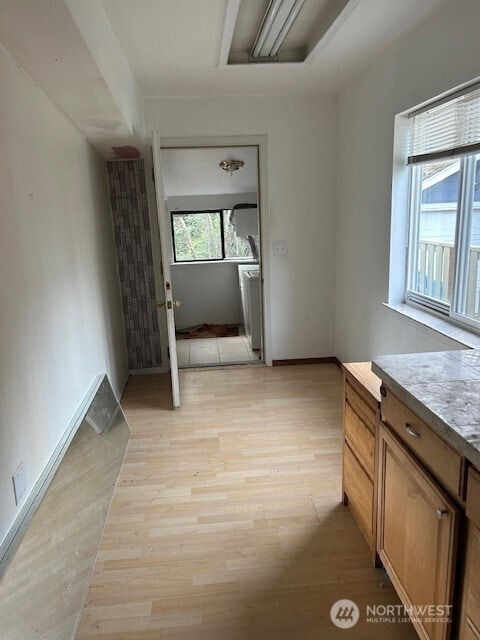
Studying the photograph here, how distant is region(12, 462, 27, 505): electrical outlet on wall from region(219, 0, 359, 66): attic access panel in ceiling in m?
2.23

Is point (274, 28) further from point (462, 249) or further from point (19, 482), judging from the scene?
point (19, 482)

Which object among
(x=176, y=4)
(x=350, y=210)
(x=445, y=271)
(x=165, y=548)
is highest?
(x=176, y=4)

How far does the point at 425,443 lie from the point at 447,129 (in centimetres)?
181

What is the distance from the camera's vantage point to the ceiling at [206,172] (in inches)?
179

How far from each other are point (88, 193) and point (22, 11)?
1.79 m

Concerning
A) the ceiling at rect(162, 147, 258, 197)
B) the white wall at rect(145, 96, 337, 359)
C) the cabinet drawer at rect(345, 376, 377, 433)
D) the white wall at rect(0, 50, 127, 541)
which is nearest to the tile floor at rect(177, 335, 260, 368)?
the white wall at rect(145, 96, 337, 359)

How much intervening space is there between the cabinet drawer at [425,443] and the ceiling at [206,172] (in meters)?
3.09

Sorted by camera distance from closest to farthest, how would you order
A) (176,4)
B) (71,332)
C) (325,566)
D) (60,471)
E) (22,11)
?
(22,11) < (325,566) < (60,471) < (176,4) < (71,332)

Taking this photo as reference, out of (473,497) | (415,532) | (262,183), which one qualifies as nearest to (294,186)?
(262,183)

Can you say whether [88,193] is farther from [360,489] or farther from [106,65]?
[360,489]

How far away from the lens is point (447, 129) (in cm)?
235

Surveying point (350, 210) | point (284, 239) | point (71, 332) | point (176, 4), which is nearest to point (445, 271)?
point (350, 210)

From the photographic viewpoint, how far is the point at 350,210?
12.1ft

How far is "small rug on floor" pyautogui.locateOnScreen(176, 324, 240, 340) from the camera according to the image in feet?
19.8
